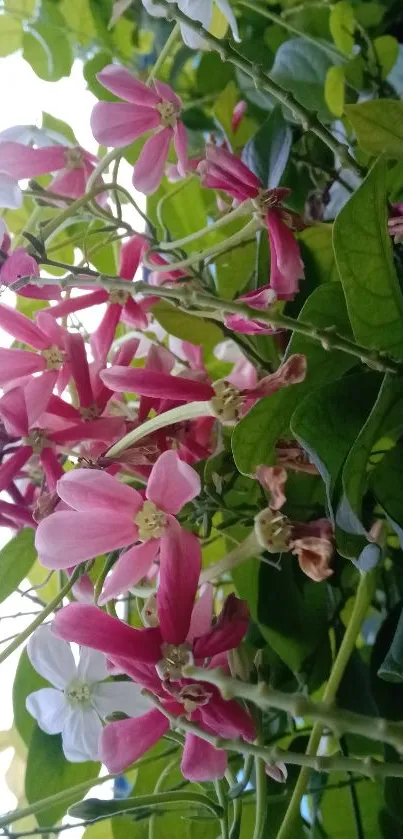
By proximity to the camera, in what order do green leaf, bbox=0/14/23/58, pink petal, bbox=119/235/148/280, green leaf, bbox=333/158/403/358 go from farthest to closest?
green leaf, bbox=0/14/23/58
pink petal, bbox=119/235/148/280
green leaf, bbox=333/158/403/358

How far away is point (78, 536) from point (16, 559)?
9 centimetres

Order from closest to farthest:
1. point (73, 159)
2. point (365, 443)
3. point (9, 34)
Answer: point (365, 443)
point (73, 159)
point (9, 34)

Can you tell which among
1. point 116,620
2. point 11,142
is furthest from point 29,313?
point 116,620

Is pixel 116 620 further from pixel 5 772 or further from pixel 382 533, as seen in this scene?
pixel 5 772

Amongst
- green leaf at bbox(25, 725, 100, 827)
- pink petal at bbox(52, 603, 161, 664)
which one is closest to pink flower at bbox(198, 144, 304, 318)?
pink petal at bbox(52, 603, 161, 664)

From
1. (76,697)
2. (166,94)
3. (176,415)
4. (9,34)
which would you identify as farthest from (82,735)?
(9,34)

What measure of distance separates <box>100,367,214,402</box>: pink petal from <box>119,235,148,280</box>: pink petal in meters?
0.08

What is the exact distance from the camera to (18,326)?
0.26 meters

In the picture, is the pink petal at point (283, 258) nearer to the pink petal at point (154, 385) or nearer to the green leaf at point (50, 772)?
the pink petal at point (154, 385)

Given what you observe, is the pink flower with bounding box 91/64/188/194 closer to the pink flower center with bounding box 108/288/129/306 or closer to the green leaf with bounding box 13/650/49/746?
the pink flower center with bounding box 108/288/129/306

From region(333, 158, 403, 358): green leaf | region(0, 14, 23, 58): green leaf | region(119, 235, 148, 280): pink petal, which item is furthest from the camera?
region(0, 14, 23, 58): green leaf

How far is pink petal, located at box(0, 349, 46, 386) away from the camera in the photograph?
0.83 feet

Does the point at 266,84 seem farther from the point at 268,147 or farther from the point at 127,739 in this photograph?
the point at 127,739

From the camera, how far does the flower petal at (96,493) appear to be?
206 millimetres
